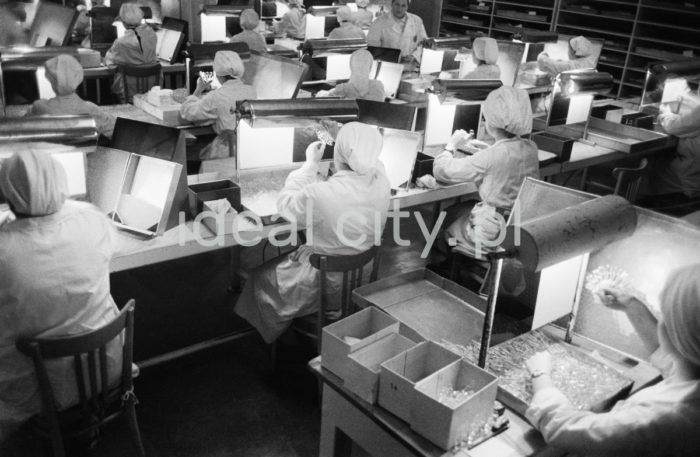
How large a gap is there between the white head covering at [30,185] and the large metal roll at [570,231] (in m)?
1.45

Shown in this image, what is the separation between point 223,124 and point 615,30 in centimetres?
624

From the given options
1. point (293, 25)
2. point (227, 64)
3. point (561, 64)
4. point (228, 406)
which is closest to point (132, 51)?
point (227, 64)

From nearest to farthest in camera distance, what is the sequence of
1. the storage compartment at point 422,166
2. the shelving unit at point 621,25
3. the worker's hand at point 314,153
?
the worker's hand at point 314,153 < the storage compartment at point 422,166 < the shelving unit at point 621,25

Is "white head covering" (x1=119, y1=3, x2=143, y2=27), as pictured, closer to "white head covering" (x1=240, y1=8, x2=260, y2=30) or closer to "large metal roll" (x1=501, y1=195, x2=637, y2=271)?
"white head covering" (x1=240, y1=8, x2=260, y2=30)

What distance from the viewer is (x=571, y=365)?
1.95m

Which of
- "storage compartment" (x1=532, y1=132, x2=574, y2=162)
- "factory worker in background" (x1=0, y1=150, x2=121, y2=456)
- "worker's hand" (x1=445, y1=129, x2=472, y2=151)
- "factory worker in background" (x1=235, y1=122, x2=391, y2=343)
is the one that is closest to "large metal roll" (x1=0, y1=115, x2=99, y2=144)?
"factory worker in background" (x1=0, y1=150, x2=121, y2=456)

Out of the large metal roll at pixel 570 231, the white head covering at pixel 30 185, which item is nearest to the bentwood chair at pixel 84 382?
the white head covering at pixel 30 185

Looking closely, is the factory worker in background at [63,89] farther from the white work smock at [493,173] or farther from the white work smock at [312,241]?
the white work smock at [493,173]

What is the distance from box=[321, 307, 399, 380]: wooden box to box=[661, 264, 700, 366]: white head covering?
2.50ft

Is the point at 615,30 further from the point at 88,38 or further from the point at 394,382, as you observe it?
the point at 394,382

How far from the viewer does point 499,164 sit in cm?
344

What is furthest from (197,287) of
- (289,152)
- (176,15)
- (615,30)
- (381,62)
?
(615,30)

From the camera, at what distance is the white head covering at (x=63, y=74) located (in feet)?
12.4

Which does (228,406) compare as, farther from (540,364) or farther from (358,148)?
(540,364)
